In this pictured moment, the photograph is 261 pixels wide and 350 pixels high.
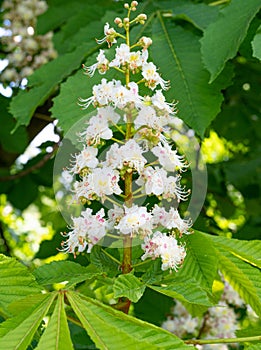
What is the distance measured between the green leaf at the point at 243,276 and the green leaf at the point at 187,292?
112mm

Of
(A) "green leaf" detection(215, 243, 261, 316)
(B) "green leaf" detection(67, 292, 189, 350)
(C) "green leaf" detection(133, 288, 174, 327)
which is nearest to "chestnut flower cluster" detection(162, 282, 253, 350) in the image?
(C) "green leaf" detection(133, 288, 174, 327)

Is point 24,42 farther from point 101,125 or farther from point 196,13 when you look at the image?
point 101,125

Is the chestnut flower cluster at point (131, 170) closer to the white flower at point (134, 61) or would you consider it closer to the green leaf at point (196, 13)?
the white flower at point (134, 61)

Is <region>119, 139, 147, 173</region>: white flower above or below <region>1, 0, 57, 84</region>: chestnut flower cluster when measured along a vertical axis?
above

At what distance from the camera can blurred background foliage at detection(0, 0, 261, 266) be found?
4.46 feet

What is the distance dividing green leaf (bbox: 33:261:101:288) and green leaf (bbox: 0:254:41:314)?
23 mm

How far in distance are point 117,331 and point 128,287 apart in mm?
107

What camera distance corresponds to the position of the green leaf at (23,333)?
2.53 feet

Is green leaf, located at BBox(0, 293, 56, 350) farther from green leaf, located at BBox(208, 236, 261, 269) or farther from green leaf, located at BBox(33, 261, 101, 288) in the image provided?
green leaf, located at BBox(208, 236, 261, 269)

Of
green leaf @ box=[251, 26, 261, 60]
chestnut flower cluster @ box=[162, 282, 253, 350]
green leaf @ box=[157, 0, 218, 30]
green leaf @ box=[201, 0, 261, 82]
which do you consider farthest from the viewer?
chestnut flower cluster @ box=[162, 282, 253, 350]

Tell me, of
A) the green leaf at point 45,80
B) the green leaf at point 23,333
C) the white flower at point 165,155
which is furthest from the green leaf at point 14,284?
the green leaf at point 45,80

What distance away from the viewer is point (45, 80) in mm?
1592

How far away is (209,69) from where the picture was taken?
1.32 m

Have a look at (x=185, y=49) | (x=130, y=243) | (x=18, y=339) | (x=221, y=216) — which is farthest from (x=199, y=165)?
(x=221, y=216)
